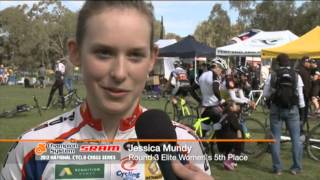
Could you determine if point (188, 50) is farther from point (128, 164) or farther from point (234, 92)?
point (128, 164)

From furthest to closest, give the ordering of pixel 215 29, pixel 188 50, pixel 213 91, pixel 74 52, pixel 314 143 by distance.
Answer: pixel 215 29
pixel 188 50
pixel 314 143
pixel 213 91
pixel 74 52

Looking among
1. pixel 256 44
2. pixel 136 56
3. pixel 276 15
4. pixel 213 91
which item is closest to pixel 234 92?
pixel 213 91

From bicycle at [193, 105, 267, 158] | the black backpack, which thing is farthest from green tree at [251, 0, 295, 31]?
the black backpack

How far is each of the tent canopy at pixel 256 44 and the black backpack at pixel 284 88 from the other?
12.4m

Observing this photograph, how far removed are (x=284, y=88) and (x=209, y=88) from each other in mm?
1591

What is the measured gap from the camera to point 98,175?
6.22 ft

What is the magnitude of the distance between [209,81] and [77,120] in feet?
24.6

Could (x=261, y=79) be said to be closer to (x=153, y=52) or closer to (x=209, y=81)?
(x=209, y=81)

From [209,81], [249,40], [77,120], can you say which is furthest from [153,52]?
[249,40]

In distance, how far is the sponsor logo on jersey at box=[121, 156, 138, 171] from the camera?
6.32 ft

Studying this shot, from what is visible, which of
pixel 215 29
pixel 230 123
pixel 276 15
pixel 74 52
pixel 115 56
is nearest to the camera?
pixel 115 56

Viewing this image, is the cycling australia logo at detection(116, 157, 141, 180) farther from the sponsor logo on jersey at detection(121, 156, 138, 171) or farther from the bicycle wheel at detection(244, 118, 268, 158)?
the bicycle wheel at detection(244, 118, 268, 158)

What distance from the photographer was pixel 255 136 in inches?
384

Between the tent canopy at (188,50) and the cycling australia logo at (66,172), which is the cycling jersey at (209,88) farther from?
the tent canopy at (188,50)
